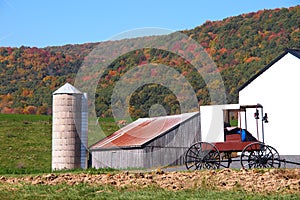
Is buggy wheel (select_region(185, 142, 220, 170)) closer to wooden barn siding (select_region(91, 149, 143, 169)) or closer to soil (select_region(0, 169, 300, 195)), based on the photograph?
soil (select_region(0, 169, 300, 195))

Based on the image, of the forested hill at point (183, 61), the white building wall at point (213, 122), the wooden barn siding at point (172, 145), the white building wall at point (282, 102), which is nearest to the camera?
the white building wall at point (213, 122)

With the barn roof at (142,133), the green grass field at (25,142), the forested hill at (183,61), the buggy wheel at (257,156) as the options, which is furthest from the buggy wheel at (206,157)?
the forested hill at (183,61)

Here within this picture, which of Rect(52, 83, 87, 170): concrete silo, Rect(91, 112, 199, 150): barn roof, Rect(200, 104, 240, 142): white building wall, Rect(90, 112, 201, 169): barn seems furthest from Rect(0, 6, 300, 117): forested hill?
Rect(200, 104, 240, 142): white building wall

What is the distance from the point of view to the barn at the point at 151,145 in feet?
109

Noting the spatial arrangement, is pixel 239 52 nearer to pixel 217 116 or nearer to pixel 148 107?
pixel 148 107

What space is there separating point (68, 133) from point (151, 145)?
6.11 meters

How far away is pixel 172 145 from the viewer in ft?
114

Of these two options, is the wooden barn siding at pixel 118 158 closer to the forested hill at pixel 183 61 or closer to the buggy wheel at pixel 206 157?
the buggy wheel at pixel 206 157

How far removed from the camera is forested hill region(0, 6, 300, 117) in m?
60.1

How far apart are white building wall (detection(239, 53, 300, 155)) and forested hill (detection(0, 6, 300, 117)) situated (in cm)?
1582

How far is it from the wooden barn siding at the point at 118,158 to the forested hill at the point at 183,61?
16.2 m

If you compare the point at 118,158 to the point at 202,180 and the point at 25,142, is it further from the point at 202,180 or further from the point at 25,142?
the point at 202,180

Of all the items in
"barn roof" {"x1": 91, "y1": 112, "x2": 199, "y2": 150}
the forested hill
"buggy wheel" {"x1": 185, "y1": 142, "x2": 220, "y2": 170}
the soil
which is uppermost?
the forested hill

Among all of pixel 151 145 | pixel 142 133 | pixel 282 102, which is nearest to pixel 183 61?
pixel 282 102
